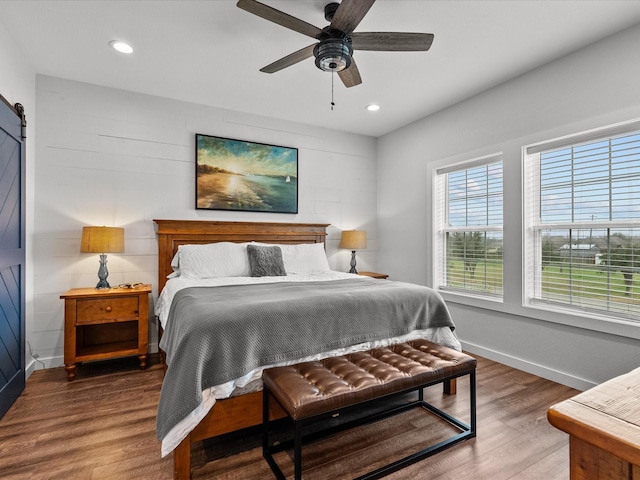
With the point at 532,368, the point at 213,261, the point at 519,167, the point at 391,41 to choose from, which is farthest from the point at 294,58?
the point at 532,368

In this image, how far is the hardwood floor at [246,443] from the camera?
174 centimetres

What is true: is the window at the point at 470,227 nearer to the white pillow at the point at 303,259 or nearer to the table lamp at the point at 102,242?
the white pillow at the point at 303,259

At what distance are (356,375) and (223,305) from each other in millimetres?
858

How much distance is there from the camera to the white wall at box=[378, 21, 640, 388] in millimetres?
2533

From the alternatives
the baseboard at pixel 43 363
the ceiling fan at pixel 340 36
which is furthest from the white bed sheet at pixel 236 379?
the ceiling fan at pixel 340 36

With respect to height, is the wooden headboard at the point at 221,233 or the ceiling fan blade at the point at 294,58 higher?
the ceiling fan blade at the point at 294,58

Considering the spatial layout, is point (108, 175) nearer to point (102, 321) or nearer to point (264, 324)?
point (102, 321)

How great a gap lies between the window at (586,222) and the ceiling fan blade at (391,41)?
171cm

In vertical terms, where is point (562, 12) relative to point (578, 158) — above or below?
above

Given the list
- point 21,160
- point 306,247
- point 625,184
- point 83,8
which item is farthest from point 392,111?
point 21,160

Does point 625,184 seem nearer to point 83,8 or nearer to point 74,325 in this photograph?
point 83,8

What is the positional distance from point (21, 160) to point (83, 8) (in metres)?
1.28

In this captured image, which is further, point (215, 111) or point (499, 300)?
point (215, 111)

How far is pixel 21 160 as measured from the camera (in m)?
2.70
